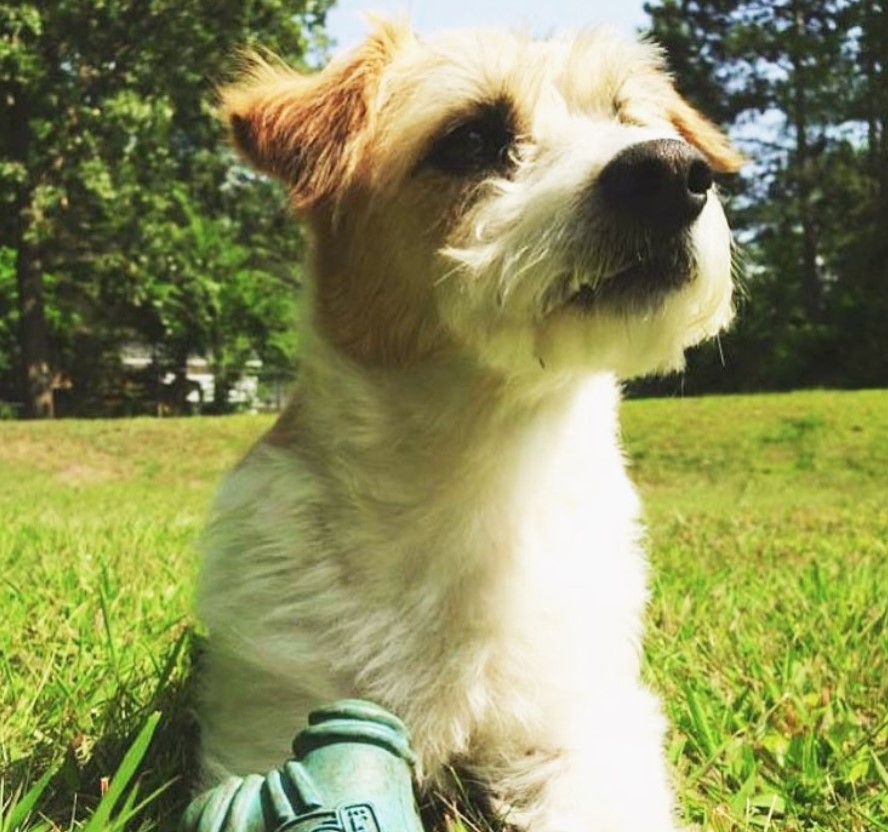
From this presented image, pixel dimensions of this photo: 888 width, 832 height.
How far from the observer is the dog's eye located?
106 inches

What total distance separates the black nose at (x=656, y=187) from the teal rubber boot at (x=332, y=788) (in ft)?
3.74

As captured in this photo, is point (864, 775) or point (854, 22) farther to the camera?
point (854, 22)

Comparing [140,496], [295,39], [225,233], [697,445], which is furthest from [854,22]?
[140,496]

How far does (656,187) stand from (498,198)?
39 centimetres

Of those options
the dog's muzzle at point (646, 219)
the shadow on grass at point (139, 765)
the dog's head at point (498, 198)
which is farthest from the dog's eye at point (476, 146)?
the shadow on grass at point (139, 765)

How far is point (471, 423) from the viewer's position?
106 inches

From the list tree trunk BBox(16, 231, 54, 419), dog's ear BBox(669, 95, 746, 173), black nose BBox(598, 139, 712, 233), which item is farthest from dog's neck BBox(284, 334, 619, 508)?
tree trunk BBox(16, 231, 54, 419)

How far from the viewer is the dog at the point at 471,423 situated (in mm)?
2398

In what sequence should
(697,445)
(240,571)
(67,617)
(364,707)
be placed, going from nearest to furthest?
(364,707), (240,571), (67,617), (697,445)

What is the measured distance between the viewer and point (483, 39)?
2859 millimetres

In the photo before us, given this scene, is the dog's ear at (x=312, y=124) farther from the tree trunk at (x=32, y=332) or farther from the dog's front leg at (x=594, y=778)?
the tree trunk at (x=32, y=332)

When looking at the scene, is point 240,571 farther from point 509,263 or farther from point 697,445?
point 697,445

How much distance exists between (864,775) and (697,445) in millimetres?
12417

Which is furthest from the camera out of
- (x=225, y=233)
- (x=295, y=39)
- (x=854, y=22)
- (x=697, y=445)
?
(x=225, y=233)
